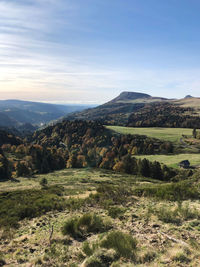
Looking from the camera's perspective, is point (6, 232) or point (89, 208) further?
point (89, 208)

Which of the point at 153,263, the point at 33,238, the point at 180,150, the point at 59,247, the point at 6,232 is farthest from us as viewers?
the point at 180,150

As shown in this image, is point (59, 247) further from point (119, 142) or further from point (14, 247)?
point (119, 142)

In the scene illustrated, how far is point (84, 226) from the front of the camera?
36.8ft

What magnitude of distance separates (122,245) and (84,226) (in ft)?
14.1

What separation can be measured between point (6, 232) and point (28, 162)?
93.6 m

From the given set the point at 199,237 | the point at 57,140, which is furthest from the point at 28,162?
the point at 199,237

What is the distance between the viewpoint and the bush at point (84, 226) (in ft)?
34.8

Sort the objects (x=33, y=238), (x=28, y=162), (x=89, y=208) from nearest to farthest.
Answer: (x=33, y=238), (x=89, y=208), (x=28, y=162)

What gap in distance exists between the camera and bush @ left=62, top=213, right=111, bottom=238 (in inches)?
418

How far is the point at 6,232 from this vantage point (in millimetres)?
12352

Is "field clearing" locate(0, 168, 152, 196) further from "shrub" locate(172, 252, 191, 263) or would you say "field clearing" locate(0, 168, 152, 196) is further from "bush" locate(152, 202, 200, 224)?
"shrub" locate(172, 252, 191, 263)

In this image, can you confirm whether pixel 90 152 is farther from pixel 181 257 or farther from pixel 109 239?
pixel 181 257

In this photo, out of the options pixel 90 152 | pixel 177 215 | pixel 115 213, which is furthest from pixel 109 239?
pixel 90 152

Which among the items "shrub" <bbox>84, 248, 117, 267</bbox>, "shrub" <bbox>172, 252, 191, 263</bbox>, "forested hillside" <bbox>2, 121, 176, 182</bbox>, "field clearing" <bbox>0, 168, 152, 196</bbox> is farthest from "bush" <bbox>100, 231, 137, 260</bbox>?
"forested hillside" <bbox>2, 121, 176, 182</bbox>
